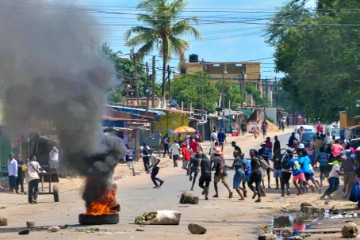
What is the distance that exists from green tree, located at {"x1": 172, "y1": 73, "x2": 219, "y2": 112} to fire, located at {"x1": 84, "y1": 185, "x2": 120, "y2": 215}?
6721 cm

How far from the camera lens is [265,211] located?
27078 millimetres

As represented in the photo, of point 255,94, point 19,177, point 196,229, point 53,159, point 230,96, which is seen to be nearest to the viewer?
point 196,229

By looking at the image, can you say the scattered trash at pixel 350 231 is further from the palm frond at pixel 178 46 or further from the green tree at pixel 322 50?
the palm frond at pixel 178 46

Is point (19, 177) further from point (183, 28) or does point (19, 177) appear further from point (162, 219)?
point (183, 28)

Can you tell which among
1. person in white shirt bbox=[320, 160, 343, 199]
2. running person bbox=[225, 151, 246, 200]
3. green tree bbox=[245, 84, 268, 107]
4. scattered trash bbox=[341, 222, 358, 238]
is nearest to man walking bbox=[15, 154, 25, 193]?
running person bbox=[225, 151, 246, 200]

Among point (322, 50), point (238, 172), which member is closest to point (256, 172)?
point (238, 172)

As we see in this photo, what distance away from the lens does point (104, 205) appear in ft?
72.2

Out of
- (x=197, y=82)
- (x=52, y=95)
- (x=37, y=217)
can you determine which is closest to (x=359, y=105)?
(x=37, y=217)

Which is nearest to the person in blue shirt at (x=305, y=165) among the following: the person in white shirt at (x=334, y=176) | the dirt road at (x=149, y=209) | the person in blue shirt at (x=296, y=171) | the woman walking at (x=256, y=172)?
the person in blue shirt at (x=296, y=171)

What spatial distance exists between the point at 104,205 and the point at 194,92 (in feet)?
229

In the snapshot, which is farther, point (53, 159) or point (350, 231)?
point (53, 159)

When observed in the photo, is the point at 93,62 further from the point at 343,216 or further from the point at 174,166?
the point at 174,166

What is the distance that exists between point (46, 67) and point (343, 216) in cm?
957

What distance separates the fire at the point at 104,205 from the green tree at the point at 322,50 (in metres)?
19.6
